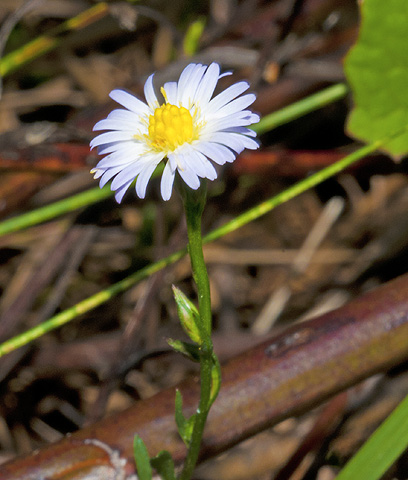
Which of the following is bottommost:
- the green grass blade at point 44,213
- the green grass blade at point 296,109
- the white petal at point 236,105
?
the white petal at point 236,105

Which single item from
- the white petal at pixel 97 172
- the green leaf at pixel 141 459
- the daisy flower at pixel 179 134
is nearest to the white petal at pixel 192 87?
the daisy flower at pixel 179 134

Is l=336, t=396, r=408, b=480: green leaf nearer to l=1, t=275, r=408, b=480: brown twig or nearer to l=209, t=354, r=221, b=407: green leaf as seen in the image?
l=1, t=275, r=408, b=480: brown twig

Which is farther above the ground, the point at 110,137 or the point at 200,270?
the point at 110,137

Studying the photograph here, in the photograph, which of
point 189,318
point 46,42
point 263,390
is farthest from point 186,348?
point 46,42

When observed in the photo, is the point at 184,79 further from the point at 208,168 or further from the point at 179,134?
the point at 208,168

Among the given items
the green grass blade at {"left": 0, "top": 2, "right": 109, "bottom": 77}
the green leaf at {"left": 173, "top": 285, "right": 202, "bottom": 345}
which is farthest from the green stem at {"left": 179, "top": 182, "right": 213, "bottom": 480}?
the green grass blade at {"left": 0, "top": 2, "right": 109, "bottom": 77}

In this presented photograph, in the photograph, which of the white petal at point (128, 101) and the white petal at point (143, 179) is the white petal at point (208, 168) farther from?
the white petal at point (128, 101)

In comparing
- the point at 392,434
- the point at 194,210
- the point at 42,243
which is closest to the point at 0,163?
the point at 42,243
